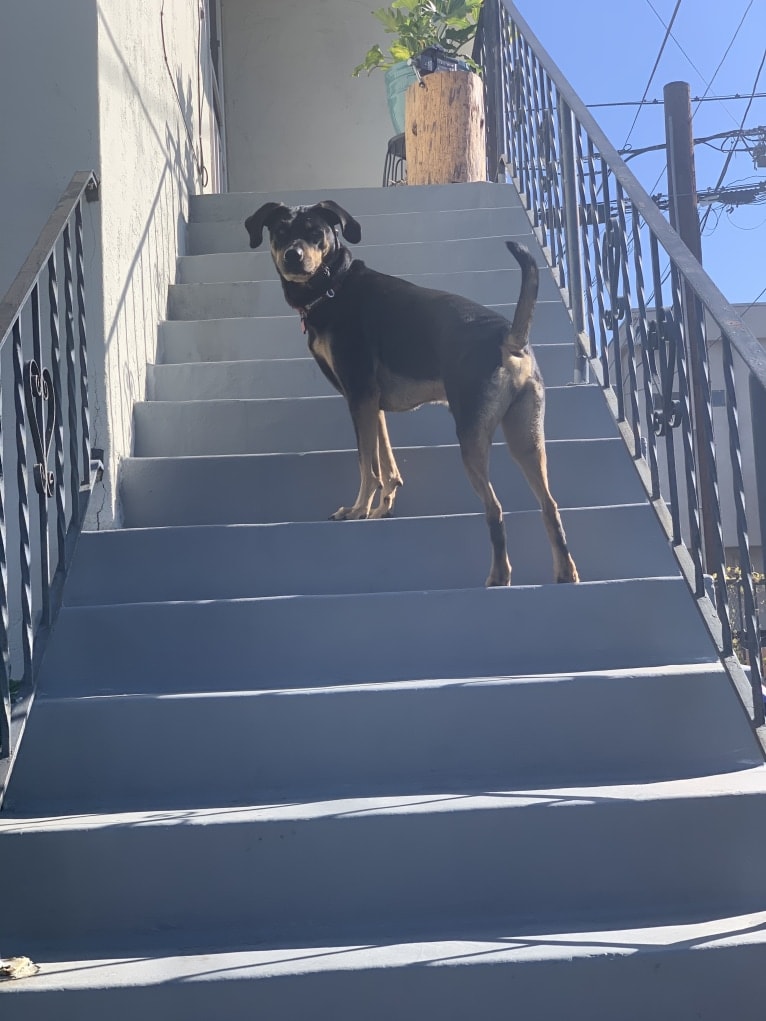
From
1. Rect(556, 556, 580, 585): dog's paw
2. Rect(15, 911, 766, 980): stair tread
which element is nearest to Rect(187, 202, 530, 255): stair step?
Rect(556, 556, 580, 585): dog's paw

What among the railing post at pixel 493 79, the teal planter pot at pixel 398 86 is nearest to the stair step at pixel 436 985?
the railing post at pixel 493 79

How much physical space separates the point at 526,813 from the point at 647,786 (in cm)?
31

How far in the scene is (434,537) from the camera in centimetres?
319

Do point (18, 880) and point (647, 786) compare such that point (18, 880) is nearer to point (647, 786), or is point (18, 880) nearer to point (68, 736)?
point (68, 736)

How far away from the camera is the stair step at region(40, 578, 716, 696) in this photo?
9.18ft

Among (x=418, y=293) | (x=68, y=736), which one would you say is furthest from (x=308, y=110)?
(x=68, y=736)

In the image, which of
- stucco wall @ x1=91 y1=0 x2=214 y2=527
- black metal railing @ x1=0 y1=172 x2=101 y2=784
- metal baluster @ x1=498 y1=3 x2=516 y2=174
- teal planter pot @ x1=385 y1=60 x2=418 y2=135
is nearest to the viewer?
black metal railing @ x1=0 y1=172 x2=101 y2=784

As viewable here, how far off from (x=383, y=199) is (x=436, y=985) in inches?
175

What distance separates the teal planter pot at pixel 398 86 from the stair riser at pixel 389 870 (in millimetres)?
6122

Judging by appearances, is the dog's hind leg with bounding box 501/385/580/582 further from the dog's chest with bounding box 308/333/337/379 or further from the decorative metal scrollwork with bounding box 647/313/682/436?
the dog's chest with bounding box 308/333/337/379

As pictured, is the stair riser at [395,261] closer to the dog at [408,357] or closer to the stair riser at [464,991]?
the dog at [408,357]

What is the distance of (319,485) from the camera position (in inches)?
141

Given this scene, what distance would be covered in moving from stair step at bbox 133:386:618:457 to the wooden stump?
266cm

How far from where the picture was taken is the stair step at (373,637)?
9.18ft
